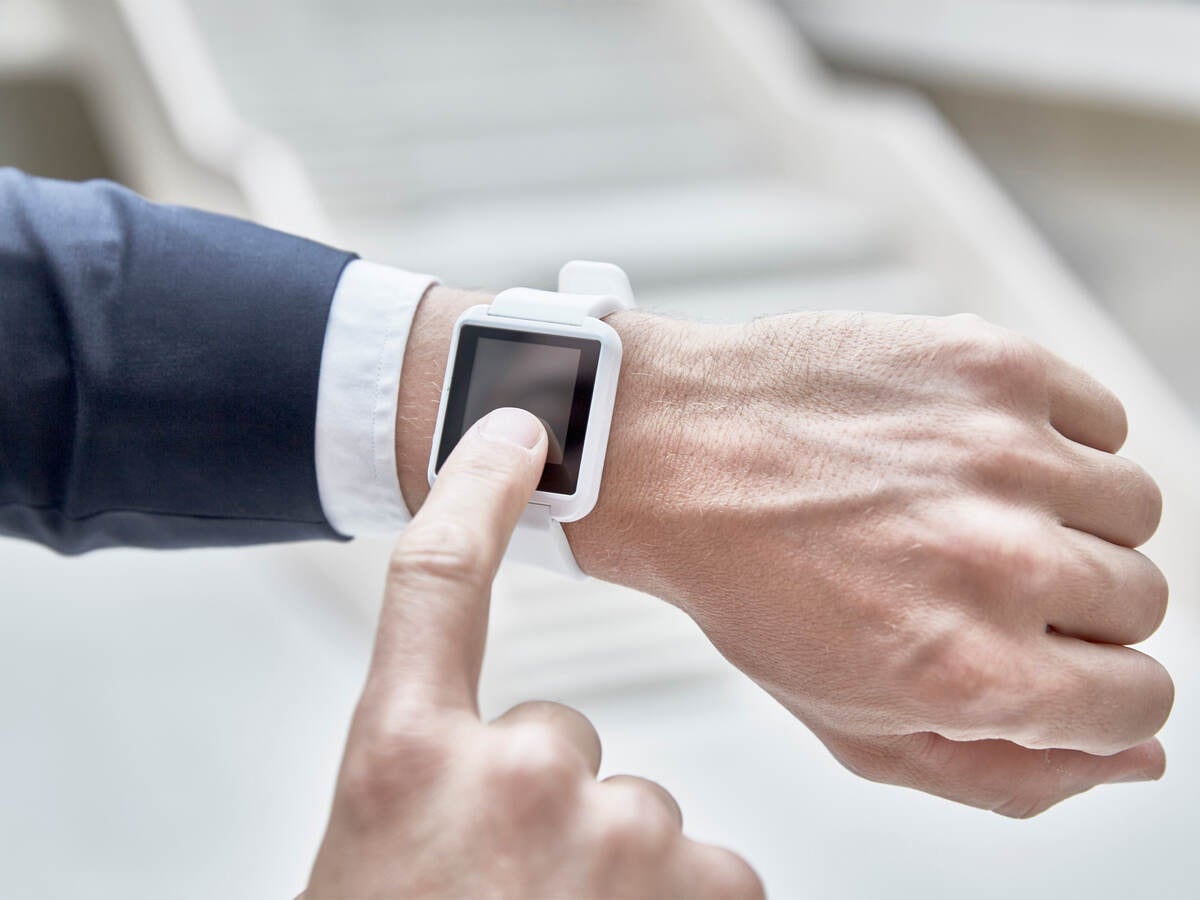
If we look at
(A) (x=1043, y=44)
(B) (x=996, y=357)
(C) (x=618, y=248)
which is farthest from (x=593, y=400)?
(A) (x=1043, y=44)

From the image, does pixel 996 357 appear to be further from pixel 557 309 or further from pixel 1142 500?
pixel 557 309

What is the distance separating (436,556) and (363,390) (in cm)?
39

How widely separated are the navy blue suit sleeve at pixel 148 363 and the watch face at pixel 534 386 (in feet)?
0.56

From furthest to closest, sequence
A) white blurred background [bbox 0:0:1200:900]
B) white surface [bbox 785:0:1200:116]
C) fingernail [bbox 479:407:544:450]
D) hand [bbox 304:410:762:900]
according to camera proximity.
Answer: white surface [bbox 785:0:1200:116] < white blurred background [bbox 0:0:1200:900] < fingernail [bbox 479:407:544:450] < hand [bbox 304:410:762:900]

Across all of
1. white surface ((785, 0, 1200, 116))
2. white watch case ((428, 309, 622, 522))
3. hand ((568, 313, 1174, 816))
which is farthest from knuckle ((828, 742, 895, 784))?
white surface ((785, 0, 1200, 116))

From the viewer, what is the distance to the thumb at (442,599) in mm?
565

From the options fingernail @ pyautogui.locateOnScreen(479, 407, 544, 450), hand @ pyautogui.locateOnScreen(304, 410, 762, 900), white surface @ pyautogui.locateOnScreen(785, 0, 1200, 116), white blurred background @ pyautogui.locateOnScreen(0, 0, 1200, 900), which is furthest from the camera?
white surface @ pyautogui.locateOnScreen(785, 0, 1200, 116)

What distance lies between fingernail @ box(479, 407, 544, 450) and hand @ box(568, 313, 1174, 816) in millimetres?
155

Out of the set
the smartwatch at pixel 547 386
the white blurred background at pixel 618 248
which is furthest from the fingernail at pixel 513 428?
the white blurred background at pixel 618 248

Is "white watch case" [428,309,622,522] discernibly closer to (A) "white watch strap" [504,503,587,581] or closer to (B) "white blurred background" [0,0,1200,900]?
(A) "white watch strap" [504,503,587,581]

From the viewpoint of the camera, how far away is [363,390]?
3.06 feet

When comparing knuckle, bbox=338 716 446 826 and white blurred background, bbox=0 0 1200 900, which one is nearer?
knuckle, bbox=338 716 446 826

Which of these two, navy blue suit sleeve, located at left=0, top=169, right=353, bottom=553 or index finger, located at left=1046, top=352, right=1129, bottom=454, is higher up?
index finger, located at left=1046, top=352, right=1129, bottom=454

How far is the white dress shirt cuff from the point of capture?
3.06 feet
